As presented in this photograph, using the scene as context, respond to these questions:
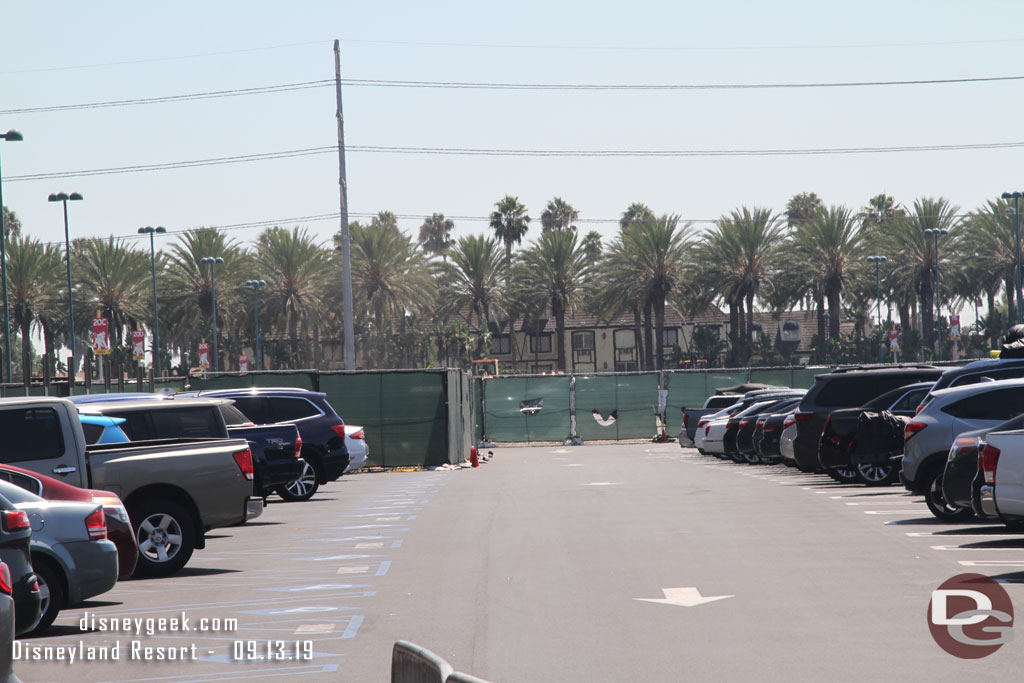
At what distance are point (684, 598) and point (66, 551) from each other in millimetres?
5028

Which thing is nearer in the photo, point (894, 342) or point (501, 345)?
point (894, 342)

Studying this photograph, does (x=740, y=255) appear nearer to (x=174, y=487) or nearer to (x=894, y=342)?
(x=894, y=342)

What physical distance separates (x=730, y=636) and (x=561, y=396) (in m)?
38.9

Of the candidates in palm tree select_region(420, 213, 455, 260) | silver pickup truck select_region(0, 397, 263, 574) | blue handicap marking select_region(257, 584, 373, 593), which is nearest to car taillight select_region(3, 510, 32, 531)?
blue handicap marking select_region(257, 584, 373, 593)

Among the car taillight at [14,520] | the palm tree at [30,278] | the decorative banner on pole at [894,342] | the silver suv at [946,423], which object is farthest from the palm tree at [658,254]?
the car taillight at [14,520]

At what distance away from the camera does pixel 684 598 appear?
10992 mm

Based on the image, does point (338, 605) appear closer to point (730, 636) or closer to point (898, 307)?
point (730, 636)

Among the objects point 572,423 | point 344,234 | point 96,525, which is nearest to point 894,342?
point 572,423

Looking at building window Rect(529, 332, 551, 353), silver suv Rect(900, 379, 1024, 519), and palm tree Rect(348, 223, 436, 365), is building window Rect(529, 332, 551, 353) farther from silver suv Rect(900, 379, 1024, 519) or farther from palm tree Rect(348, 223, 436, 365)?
silver suv Rect(900, 379, 1024, 519)

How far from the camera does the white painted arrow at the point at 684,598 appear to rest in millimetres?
10758

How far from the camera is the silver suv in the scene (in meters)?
16.9

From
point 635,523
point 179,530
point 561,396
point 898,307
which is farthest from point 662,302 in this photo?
point 179,530

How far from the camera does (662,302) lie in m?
70.6

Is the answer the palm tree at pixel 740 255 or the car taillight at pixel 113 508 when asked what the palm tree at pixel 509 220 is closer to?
the palm tree at pixel 740 255
